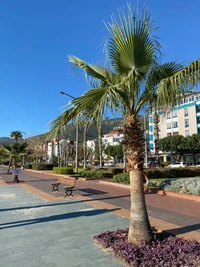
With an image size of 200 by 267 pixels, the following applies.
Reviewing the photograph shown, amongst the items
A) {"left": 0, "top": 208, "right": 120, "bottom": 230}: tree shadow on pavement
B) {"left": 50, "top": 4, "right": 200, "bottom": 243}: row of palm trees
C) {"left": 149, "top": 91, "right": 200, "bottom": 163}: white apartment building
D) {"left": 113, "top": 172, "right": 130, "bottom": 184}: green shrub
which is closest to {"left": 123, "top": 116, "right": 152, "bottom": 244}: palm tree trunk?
{"left": 50, "top": 4, "right": 200, "bottom": 243}: row of palm trees

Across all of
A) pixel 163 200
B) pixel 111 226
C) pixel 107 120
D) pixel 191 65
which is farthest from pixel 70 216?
pixel 191 65

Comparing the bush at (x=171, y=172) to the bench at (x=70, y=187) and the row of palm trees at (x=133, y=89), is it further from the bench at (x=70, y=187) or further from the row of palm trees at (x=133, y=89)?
the row of palm trees at (x=133, y=89)

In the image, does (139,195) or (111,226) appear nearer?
(139,195)

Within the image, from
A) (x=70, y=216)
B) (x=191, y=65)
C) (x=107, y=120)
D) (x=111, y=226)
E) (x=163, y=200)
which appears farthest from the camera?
(x=163, y=200)

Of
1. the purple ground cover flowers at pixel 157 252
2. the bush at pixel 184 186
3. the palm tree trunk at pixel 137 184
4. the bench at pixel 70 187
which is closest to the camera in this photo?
the purple ground cover flowers at pixel 157 252

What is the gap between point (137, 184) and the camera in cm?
458

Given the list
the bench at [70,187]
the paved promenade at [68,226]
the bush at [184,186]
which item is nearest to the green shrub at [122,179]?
the bush at [184,186]

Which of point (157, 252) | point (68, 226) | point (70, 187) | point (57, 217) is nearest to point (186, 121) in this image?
point (70, 187)

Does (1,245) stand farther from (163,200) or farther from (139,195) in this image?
(163,200)

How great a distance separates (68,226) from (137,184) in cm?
257

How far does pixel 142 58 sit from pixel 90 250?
12.0ft

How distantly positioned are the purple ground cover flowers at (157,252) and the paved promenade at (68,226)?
20 cm

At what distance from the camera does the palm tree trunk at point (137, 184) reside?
455cm

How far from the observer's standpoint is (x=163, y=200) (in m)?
10.1
